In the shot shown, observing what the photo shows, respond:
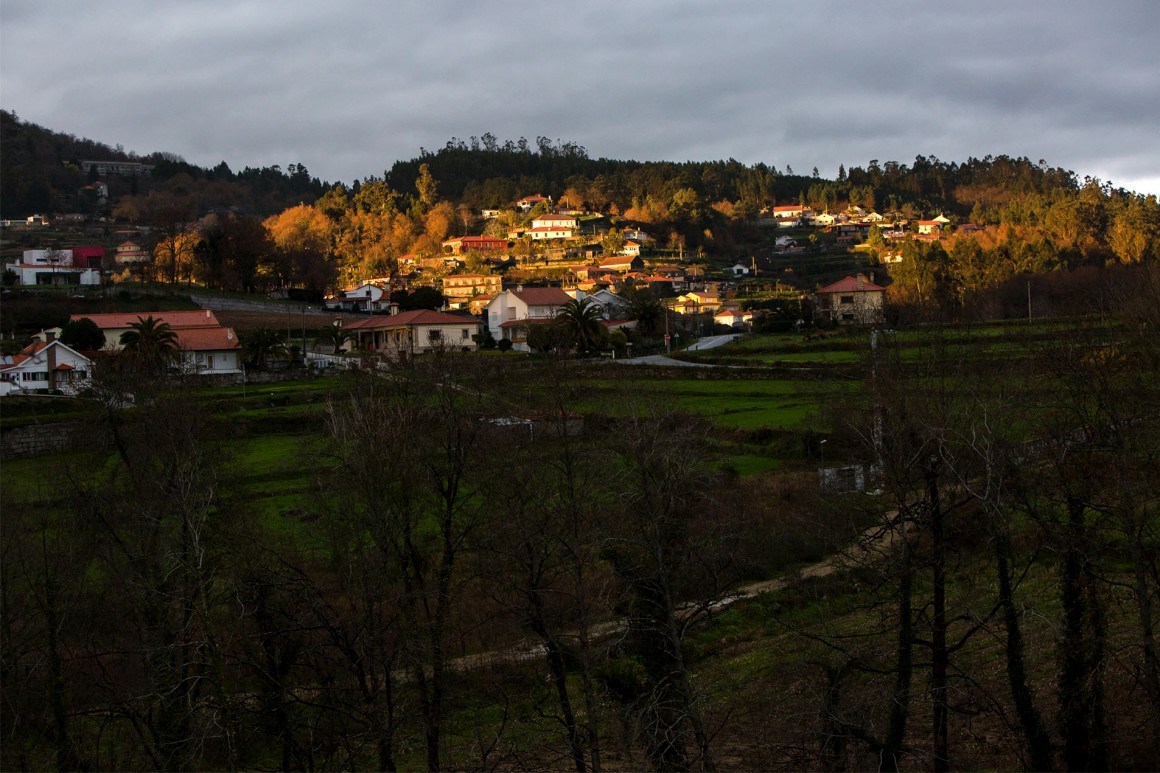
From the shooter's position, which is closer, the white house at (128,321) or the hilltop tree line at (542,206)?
the white house at (128,321)

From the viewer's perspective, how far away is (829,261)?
89.5 metres

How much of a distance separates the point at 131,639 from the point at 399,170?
127676mm

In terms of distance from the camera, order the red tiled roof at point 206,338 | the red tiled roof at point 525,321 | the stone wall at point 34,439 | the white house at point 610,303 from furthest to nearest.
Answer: the white house at point 610,303 < the red tiled roof at point 525,321 < the red tiled roof at point 206,338 < the stone wall at point 34,439

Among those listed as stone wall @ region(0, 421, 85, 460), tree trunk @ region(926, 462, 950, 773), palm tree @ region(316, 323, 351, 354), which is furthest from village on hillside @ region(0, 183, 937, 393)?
tree trunk @ region(926, 462, 950, 773)

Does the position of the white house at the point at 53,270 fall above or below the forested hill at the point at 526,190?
below

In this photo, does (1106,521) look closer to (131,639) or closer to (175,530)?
(175,530)

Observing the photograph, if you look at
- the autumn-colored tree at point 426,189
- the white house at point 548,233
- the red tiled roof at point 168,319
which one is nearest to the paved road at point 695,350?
the red tiled roof at point 168,319

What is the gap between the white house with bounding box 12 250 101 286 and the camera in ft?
205

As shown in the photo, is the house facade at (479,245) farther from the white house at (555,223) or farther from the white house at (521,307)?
the white house at (521,307)

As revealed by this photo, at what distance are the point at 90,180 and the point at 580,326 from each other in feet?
359

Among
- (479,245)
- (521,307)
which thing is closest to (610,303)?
(521,307)

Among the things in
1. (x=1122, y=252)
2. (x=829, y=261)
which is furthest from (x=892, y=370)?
(x=829, y=261)

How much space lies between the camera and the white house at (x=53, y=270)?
62.4 metres

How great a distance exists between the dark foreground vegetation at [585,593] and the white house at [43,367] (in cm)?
1905
